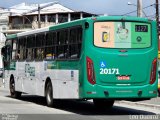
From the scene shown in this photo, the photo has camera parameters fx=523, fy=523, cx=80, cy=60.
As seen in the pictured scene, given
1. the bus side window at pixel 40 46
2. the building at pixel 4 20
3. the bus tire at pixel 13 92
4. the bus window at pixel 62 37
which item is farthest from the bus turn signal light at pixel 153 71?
the building at pixel 4 20

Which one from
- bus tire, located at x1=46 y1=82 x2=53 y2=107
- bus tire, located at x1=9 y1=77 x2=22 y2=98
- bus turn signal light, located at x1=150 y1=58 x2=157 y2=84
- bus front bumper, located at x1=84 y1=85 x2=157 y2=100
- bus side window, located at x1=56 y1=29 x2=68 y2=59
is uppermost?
bus side window, located at x1=56 y1=29 x2=68 y2=59

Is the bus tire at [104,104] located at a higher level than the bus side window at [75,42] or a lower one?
lower

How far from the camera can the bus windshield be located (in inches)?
669

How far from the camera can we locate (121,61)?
17.0m

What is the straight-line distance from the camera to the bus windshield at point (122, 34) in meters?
17.0

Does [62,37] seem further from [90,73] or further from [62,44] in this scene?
[90,73]

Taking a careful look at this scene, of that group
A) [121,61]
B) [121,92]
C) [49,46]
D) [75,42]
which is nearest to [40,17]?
[49,46]

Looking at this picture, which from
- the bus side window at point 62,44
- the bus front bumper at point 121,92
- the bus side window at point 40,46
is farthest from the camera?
the bus side window at point 40,46

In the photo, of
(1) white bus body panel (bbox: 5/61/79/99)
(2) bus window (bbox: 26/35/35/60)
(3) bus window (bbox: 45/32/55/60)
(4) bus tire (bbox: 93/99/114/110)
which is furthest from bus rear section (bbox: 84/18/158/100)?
(2) bus window (bbox: 26/35/35/60)

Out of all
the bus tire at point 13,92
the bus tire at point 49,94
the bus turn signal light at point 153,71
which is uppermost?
the bus turn signal light at point 153,71

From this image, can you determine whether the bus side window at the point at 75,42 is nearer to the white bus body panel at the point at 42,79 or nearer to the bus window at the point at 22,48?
the white bus body panel at the point at 42,79

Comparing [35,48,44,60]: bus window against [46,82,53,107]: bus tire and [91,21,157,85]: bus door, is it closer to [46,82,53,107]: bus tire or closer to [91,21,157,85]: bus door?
[46,82,53,107]: bus tire

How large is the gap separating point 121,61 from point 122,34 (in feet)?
2.96

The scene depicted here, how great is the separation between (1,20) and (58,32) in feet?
248
